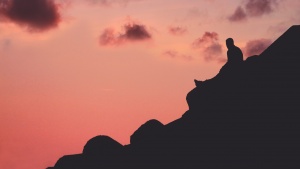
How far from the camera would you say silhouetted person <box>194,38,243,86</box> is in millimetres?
20167

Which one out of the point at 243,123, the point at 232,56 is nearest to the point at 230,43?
the point at 232,56

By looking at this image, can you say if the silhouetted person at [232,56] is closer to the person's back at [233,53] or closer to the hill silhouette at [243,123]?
the person's back at [233,53]

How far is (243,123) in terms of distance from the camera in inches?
655

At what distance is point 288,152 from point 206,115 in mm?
4623

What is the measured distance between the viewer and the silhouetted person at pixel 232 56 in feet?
66.2

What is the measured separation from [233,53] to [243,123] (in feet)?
17.0

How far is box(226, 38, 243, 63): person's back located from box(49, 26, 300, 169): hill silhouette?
74 cm

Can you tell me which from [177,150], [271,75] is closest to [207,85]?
[177,150]

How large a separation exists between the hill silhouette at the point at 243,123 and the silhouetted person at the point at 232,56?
338 mm

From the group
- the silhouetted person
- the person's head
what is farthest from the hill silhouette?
the person's head

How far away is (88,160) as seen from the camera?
23094 millimetres

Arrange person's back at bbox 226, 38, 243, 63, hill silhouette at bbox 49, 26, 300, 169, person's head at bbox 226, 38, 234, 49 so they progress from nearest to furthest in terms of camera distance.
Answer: hill silhouette at bbox 49, 26, 300, 169 → person's back at bbox 226, 38, 243, 63 → person's head at bbox 226, 38, 234, 49

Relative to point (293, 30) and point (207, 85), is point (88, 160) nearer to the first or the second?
point (207, 85)

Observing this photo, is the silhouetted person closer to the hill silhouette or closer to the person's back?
the person's back
